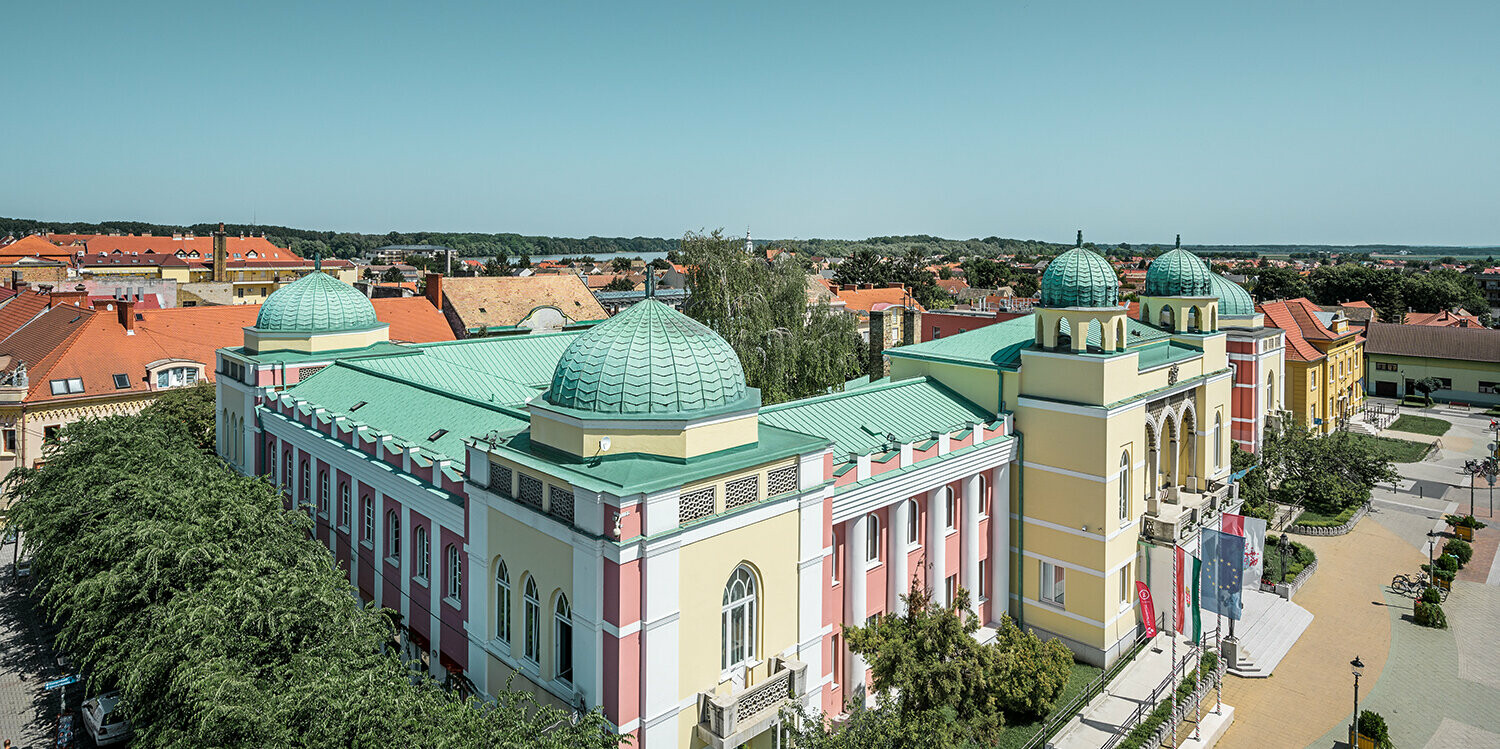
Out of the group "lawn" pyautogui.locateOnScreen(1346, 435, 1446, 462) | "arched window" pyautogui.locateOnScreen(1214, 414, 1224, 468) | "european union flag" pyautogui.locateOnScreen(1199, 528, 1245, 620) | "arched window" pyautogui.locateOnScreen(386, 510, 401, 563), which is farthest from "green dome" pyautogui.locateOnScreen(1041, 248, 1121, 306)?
"lawn" pyautogui.locateOnScreen(1346, 435, 1446, 462)

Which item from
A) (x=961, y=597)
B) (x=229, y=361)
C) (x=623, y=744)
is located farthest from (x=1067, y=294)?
(x=229, y=361)

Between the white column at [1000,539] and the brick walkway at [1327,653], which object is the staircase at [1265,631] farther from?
the white column at [1000,539]

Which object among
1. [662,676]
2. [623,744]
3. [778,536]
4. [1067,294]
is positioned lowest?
[623,744]

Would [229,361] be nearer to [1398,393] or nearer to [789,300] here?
[789,300]

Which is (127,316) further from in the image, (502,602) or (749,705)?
(749,705)

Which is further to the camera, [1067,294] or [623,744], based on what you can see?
[1067,294]

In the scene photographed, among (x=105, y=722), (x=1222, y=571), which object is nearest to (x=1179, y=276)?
(x=1222, y=571)

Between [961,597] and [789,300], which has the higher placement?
[789,300]
